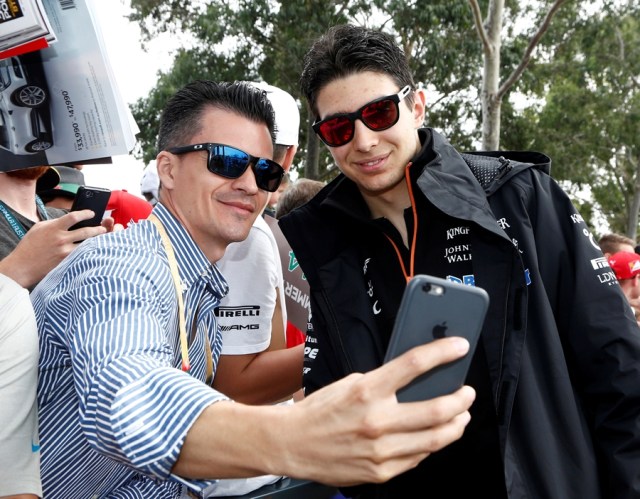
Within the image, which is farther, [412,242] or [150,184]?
[150,184]

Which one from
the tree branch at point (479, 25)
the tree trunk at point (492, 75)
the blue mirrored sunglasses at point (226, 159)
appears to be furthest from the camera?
the tree trunk at point (492, 75)

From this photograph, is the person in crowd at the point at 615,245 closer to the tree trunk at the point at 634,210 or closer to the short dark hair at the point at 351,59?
the short dark hair at the point at 351,59

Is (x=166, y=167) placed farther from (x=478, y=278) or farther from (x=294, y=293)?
(x=294, y=293)

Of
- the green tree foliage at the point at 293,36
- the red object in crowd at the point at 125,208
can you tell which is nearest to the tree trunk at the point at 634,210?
the green tree foliage at the point at 293,36

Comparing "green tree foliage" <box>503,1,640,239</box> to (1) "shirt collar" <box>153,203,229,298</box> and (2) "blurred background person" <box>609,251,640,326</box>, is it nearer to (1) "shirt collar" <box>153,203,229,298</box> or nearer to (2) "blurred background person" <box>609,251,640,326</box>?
(2) "blurred background person" <box>609,251,640,326</box>

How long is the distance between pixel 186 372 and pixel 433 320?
0.89 m

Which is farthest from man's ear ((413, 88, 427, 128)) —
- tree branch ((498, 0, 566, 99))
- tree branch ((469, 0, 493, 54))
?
tree branch ((498, 0, 566, 99))

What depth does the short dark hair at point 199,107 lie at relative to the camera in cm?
238

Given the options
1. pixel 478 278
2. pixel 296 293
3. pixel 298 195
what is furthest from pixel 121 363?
pixel 298 195

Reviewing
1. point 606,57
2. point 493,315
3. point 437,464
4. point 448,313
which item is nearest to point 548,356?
point 493,315

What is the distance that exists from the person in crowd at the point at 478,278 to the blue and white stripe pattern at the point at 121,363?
55 cm

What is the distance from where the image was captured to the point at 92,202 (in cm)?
242

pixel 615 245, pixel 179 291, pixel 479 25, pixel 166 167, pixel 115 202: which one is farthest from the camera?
pixel 479 25

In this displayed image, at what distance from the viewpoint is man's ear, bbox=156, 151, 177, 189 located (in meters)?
2.33
